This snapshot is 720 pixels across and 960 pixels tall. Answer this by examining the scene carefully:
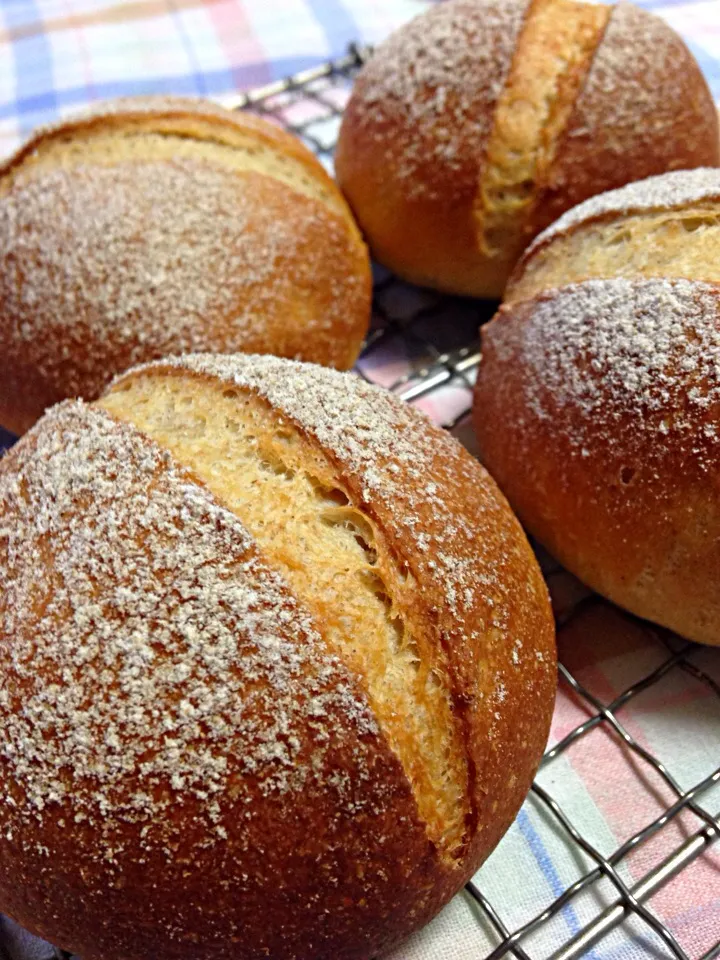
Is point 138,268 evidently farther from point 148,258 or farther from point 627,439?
point 627,439

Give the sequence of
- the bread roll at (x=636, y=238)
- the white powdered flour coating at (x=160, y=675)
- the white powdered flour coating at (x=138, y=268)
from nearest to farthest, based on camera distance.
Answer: the white powdered flour coating at (x=160, y=675), the bread roll at (x=636, y=238), the white powdered flour coating at (x=138, y=268)

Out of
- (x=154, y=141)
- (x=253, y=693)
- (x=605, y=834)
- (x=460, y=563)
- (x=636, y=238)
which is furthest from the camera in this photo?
(x=154, y=141)

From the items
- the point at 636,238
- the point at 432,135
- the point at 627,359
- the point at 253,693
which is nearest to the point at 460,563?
the point at 253,693

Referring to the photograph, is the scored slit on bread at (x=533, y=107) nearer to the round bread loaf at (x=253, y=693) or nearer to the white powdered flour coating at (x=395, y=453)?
the white powdered flour coating at (x=395, y=453)

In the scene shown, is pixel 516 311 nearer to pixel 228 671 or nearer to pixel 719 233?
pixel 719 233


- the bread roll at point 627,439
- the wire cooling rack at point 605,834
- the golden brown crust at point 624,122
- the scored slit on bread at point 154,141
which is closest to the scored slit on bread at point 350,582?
the wire cooling rack at point 605,834

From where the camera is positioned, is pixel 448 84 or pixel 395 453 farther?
pixel 448 84
